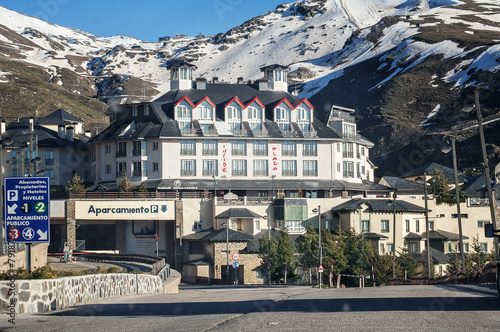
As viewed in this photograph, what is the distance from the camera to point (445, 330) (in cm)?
1366

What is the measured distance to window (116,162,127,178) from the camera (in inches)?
3255

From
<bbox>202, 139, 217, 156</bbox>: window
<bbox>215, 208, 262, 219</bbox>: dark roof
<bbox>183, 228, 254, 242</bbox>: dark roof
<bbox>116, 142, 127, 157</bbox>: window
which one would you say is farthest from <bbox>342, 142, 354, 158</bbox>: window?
<bbox>116, 142, 127, 157</bbox>: window

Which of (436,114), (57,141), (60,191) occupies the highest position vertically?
(436,114)

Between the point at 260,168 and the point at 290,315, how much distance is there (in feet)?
218

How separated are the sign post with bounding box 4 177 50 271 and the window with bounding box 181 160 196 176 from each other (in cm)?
6188

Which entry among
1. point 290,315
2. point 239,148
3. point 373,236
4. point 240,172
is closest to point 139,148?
point 239,148

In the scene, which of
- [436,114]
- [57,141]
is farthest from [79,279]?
[436,114]

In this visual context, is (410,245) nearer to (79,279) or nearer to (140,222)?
(140,222)

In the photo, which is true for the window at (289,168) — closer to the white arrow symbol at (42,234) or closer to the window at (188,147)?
the window at (188,147)

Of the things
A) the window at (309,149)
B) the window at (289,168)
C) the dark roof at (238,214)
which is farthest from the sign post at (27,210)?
the window at (309,149)

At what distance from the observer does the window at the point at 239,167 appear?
81750mm

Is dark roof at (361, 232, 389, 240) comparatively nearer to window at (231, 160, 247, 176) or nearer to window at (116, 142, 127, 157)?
window at (231, 160, 247, 176)

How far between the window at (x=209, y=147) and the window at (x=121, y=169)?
9195mm

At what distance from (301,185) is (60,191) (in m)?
26.2
